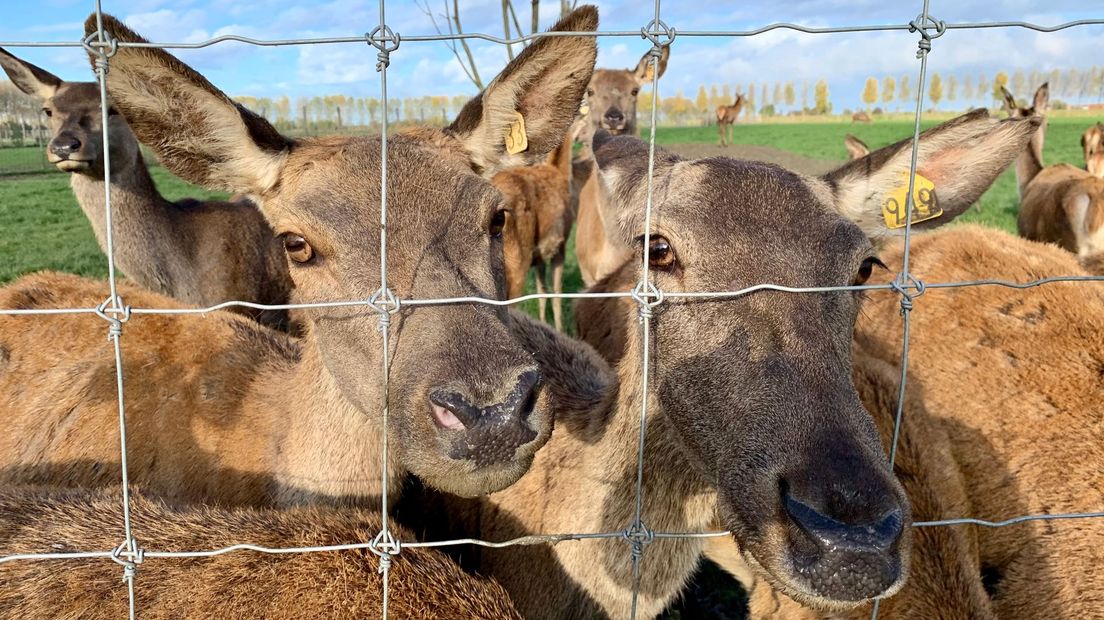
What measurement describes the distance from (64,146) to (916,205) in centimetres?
682

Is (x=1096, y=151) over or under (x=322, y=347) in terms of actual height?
over

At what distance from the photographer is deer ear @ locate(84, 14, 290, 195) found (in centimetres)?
230

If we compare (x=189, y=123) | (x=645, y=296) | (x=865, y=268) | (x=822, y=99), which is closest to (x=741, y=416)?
(x=645, y=296)

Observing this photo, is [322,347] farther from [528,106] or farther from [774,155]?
[774,155]

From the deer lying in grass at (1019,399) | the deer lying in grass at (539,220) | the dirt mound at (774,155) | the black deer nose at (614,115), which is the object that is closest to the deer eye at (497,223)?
the deer lying in grass at (1019,399)

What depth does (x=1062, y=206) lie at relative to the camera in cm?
1195

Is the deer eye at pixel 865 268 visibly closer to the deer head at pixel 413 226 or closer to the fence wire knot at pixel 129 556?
the deer head at pixel 413 226

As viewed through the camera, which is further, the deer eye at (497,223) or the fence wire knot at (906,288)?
the deer eye at (497,223)

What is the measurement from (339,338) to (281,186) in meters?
0.64

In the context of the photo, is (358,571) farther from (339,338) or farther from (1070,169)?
(1070,169)

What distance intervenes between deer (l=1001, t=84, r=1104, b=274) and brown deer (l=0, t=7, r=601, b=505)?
977 centimetres

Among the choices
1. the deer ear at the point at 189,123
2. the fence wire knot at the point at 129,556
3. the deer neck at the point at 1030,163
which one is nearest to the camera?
the fence wire knot at the point at 129,556

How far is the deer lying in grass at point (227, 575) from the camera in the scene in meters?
2.08

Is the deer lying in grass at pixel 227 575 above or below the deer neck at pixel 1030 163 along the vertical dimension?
below
